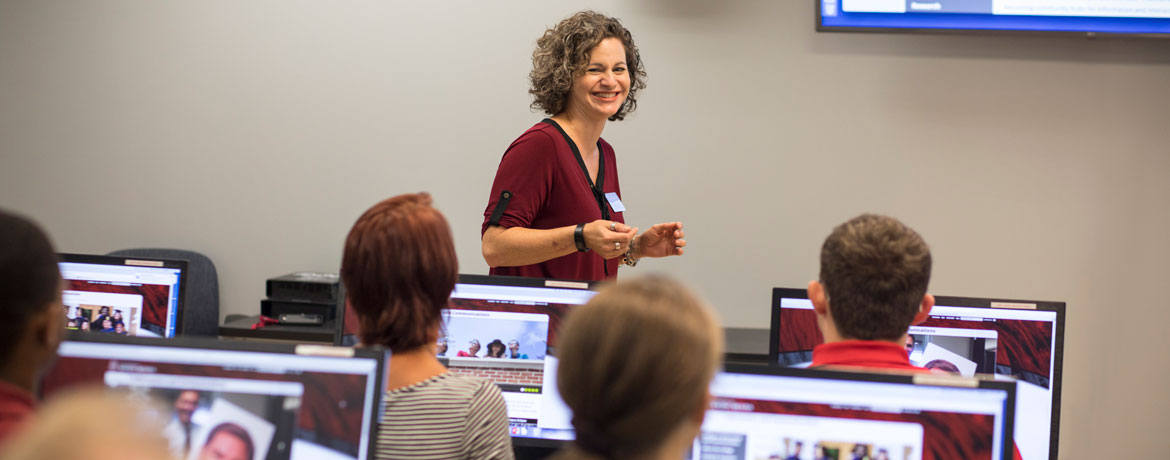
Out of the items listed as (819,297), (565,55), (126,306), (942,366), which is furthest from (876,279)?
(126,306)

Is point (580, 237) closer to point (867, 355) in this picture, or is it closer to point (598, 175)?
point (598, 175)

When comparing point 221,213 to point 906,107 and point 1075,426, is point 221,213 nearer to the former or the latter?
point 906,107

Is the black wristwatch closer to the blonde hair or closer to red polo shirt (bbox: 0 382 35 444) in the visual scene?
red polo shirt (bbox: 0 382 35 444)

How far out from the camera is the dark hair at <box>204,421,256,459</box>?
4.07 ft

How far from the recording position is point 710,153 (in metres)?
3.98

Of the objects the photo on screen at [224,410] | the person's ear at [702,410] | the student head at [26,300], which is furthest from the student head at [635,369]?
the student head at [26,300]

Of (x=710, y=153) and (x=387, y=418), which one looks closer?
(x=387, y=418)

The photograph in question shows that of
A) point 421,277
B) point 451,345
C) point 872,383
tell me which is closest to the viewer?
point 872,383

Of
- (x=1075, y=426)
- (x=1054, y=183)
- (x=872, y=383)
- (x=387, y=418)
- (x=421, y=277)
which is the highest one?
(x=1054, y=183)

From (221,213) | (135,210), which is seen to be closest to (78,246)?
(135,210)

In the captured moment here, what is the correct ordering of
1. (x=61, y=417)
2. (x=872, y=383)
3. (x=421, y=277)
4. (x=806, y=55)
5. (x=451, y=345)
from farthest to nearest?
(x=806, y=55) → (x=451, y=345) → (x=421, y=277) → (x=872, y=383) → (x=61, y=417)

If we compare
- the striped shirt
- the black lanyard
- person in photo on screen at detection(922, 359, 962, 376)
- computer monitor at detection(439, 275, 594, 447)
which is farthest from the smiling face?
the striped shirt

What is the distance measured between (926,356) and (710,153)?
2.05 meters

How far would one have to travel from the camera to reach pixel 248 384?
49.5 inches
